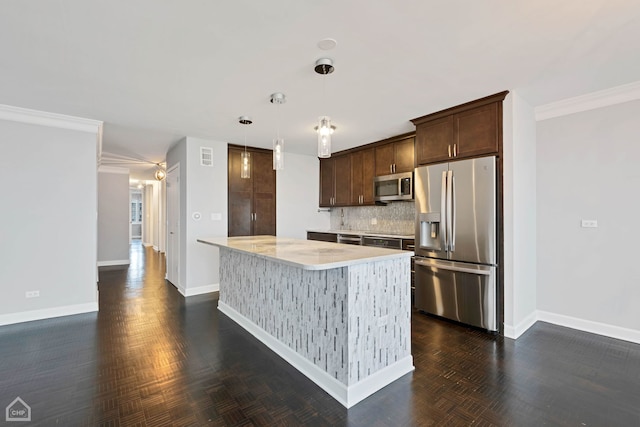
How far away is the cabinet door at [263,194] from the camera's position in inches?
210

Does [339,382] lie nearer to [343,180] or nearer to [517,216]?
[517,216]

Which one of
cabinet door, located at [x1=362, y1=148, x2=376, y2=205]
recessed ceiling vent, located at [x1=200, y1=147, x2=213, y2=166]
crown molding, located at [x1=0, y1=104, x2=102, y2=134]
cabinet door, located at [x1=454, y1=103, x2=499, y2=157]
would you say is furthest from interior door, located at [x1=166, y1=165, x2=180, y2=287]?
cabinet door, located at [x1=454, y1=103, x2=499, y2=157]

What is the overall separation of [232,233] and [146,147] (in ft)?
7.04

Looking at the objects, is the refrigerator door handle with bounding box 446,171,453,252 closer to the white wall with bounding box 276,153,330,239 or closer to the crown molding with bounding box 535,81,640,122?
the crown molding with bounding box 535,81,640,122

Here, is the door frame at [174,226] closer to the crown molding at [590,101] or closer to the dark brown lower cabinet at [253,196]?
the dark brown lower cabinet at [253,196]

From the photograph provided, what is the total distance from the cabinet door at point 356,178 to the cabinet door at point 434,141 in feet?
5.24

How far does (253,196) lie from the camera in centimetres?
529

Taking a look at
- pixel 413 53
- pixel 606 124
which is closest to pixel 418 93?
pixel 413 53

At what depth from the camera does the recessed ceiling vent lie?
15.5ft

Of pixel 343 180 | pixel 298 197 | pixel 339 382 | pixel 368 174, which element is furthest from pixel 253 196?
pixel 339 382

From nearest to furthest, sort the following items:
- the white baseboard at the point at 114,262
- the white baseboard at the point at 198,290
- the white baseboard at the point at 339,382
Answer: the white baseboard at the point at 339,382 < the white baseboard at the point at 198,290 < the white baseboard at the point at 114,262

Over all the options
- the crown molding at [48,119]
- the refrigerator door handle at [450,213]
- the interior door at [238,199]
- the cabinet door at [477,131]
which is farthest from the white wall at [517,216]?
the crown molding at [48,119]

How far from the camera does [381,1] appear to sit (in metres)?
1.67

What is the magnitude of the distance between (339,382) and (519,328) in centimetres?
217
